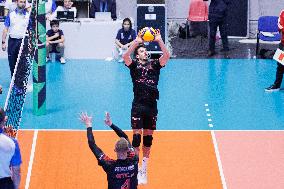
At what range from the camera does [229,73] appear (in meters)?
20.6

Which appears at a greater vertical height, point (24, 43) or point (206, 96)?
point (24, 43)

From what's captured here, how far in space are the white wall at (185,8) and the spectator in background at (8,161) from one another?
60.2 feet

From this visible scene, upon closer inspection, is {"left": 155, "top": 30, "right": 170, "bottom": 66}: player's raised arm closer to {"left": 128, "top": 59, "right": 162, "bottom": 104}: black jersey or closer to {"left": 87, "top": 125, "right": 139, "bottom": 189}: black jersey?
{"left": 128, "top": 59, "right": 162, "bottom": 104}: black jersey

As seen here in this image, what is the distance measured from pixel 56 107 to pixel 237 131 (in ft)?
15.7

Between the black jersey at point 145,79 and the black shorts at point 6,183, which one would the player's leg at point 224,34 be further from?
the black shorts at point 6,183

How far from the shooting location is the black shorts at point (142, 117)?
1189 centimetres

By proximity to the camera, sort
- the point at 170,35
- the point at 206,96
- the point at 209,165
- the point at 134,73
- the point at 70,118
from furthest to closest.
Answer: the point at 170,35, the point at 206,96, the point at 70,118, the point at 209,165, the point at 134,73

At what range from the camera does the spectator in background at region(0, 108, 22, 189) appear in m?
8.54

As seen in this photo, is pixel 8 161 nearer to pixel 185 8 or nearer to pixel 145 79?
pixel 145 79

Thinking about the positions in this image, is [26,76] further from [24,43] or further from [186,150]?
[186,150]

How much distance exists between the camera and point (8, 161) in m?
8.60

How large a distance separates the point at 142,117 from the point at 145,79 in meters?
0.71

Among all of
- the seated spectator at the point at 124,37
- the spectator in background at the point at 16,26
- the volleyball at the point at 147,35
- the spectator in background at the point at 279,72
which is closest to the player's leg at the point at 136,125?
the volleyball at the point at 147,35

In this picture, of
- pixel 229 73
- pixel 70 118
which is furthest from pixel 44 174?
pixel 229 73
